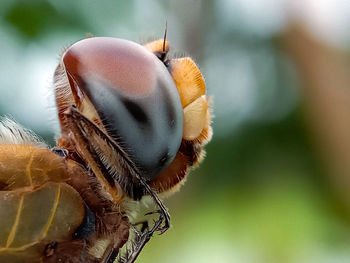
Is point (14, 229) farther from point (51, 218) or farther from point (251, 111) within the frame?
point (251, 111)

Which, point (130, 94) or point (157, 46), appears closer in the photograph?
point (130, 94)

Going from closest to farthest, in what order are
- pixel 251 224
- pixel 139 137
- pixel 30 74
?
pixel 139 137 < pixel 251 224 < pixel 30 74

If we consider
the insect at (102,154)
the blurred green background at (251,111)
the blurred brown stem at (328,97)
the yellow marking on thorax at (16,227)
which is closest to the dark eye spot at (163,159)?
the insect at (102,154)

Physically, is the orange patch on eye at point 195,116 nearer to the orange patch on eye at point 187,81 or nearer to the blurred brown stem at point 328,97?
the orange patch on eye at point 187,81

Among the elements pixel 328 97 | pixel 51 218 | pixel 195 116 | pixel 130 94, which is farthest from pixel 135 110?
pixel 328 97

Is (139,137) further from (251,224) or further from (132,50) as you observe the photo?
(251,224)

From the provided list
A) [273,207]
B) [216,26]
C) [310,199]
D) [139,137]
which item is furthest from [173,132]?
[216,26]

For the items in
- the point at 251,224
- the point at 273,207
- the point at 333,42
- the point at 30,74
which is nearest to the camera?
the point at 251,224
